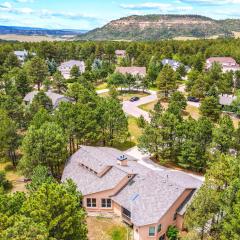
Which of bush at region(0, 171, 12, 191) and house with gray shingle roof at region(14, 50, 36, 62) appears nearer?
bush at region(0, 171, 12, 191)

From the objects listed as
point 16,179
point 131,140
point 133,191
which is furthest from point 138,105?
point 133,191

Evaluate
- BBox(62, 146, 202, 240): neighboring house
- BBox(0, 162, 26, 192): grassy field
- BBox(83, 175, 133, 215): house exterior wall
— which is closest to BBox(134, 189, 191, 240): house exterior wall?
BBox(62, 146, 202, 240): neighboring house

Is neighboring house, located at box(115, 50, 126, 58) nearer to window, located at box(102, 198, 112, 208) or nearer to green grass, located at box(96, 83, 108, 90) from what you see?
green grass, located at box(96, 83, 108, 90)

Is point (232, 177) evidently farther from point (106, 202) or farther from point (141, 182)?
point (106, 202)

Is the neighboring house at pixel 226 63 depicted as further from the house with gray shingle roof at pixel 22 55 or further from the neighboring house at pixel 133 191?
the neighboring house at pixel 133 191

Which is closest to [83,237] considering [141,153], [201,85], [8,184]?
[8,184]

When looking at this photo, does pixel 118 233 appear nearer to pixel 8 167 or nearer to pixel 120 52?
pixel 8 167

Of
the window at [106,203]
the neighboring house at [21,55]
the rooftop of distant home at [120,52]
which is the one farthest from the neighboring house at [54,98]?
the rooftop of distant home at [120,52]
